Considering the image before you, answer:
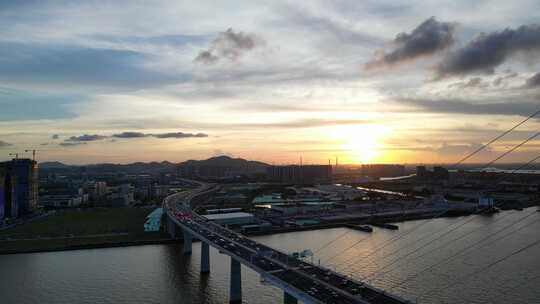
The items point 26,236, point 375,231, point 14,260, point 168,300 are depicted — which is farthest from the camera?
point 375,231

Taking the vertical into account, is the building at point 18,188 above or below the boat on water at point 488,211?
above

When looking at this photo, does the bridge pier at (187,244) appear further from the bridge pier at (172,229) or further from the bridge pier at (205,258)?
the bridge pier at (205,258)

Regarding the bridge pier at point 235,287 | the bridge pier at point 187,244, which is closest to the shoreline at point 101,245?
the bridge pier at point 187,244

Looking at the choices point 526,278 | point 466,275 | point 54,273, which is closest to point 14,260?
point 54,273

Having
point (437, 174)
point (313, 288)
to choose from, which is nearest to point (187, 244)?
point (313, 288)

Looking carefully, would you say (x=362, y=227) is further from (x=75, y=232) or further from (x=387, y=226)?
(x=75, y=232)

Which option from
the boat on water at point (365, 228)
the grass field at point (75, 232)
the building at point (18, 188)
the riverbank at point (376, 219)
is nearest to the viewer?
the grass field at point (75, 232)

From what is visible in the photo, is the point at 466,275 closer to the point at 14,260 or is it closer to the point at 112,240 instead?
the point at 112,240
